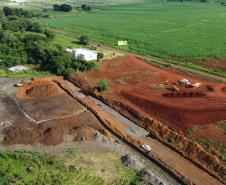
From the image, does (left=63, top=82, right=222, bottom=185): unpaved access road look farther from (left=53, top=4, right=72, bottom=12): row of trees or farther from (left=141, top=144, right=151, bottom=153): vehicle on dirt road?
(left=53, top=4, right=72, bottom=12): row of trees

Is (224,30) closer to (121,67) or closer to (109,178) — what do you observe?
(121,67)

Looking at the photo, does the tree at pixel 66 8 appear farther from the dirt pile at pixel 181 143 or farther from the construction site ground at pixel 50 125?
the dirt pile at pixel 181 143

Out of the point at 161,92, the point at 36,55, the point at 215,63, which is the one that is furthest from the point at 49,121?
the point at 215,63

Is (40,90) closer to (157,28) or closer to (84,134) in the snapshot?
(84,134)

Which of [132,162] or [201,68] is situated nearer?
[132,162]

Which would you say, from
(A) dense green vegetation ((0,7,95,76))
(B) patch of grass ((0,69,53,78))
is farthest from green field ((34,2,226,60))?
(B) patch of grass ((0,69,53,78))

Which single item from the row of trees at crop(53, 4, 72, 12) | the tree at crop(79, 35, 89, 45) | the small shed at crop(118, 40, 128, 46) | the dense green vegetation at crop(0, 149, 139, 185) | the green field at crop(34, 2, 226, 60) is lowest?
the row of trees at crop(53, 4, 72, 12)

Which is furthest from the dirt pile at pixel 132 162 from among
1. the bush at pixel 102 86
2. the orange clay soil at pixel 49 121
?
the bush at pixel 102 86
